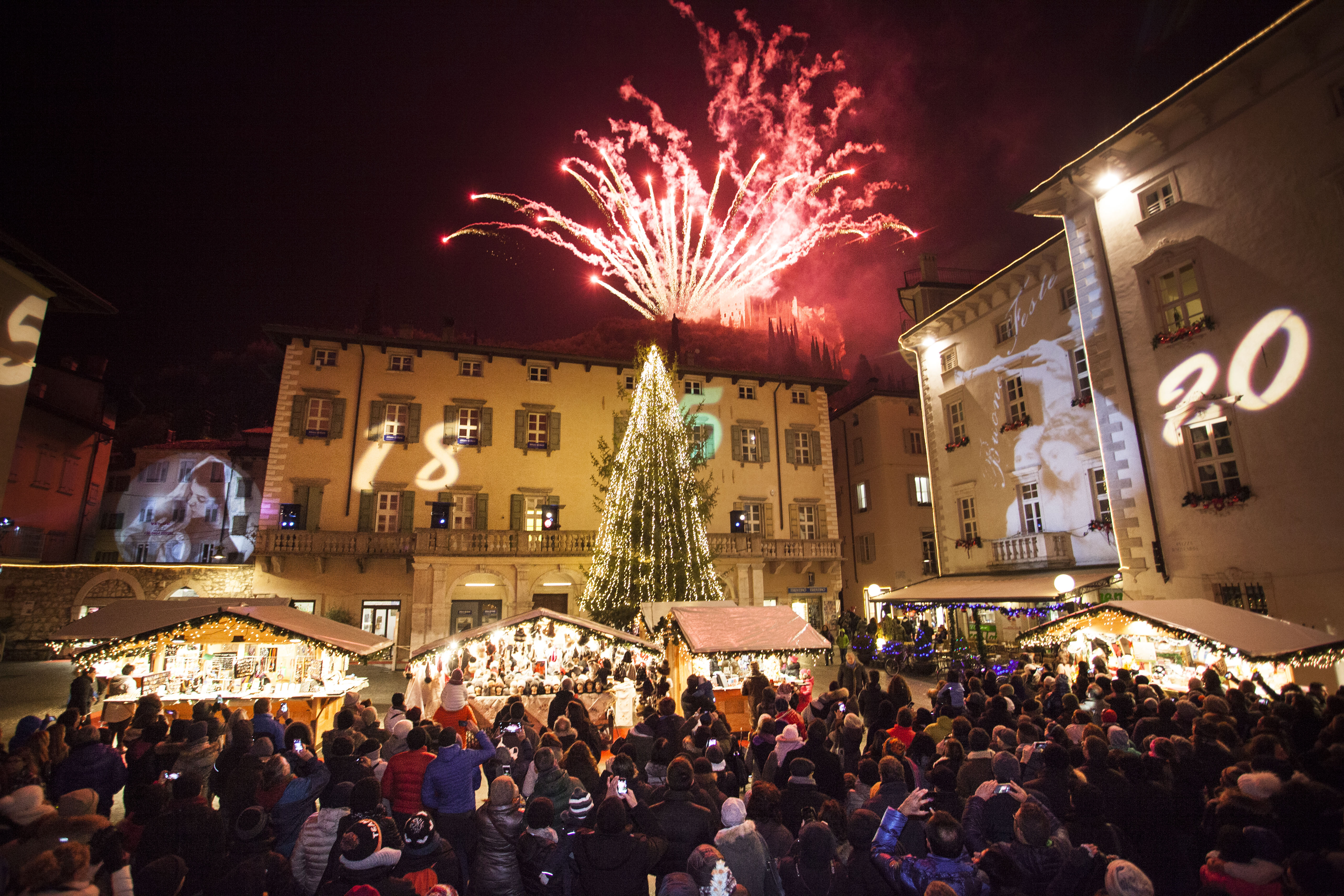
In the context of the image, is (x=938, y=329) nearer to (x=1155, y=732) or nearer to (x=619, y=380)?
(x=619, y=380)

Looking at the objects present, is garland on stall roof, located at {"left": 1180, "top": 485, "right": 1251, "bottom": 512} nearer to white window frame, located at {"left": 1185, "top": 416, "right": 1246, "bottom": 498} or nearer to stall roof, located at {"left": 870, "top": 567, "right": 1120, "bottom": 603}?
white window frame, located at {"left": 1185, "top": 416, "right": 1246, "bottom": 498}

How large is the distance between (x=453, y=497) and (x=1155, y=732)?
25.4 meters

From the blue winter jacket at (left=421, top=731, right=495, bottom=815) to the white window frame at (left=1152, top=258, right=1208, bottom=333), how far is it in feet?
53.7

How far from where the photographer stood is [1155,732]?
712cm

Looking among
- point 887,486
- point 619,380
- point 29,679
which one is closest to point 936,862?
point 29,679

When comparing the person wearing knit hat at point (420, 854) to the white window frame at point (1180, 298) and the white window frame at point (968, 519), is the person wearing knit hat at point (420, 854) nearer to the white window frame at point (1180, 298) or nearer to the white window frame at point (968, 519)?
the white window frame at point (1180, 298)

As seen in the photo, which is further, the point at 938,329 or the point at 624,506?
the point at 938,329

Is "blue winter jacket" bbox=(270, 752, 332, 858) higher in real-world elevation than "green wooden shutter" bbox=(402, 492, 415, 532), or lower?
lower

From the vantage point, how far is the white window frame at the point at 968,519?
22359 millimetres

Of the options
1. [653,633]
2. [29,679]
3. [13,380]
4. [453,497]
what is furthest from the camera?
[453,497]

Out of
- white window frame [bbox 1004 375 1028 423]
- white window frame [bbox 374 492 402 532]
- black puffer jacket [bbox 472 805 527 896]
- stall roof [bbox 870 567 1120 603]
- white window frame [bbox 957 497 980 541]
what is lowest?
black puffer jacket [bbox 472 805 527 896]

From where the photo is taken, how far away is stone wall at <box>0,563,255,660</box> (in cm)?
2361

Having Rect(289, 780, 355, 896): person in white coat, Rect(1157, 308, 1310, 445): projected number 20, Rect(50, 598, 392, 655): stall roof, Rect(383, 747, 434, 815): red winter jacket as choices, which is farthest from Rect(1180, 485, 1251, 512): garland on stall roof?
Rect(50, 598, 392, 655): stall roof

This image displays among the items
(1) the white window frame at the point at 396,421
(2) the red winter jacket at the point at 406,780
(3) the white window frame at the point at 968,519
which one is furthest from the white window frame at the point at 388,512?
(2) the red winter jacket at the point at 406,780
